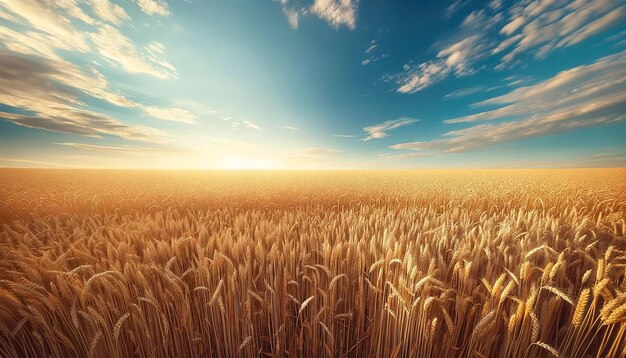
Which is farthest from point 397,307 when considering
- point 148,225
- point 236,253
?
point 148,225

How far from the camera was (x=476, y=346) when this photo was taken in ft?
5.05

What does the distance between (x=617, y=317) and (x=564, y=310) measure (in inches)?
33.1

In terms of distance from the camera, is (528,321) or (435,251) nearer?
(528,321)

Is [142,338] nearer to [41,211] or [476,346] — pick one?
[476,346]

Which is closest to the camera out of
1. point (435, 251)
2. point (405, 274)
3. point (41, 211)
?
point (405, 274)

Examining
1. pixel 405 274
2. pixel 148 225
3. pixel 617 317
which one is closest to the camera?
pixel 617 317

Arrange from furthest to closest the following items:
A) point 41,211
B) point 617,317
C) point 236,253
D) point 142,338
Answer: point 41,211 < point 236,253 < point 142,338 < point 617,317

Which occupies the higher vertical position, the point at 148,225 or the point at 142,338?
the point at 148,225

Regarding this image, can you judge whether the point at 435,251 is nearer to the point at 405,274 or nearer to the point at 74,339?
→ the point at 405,274

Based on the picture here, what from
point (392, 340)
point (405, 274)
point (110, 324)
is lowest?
point (392, 340)

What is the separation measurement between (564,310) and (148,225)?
4825mm

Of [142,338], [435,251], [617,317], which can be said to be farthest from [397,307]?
[142,338]

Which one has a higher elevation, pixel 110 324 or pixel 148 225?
pixel 148 225

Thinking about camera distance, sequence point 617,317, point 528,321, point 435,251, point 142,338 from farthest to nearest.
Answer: point 435,251 < point 142,338 < point 528,321 < point 617,317
